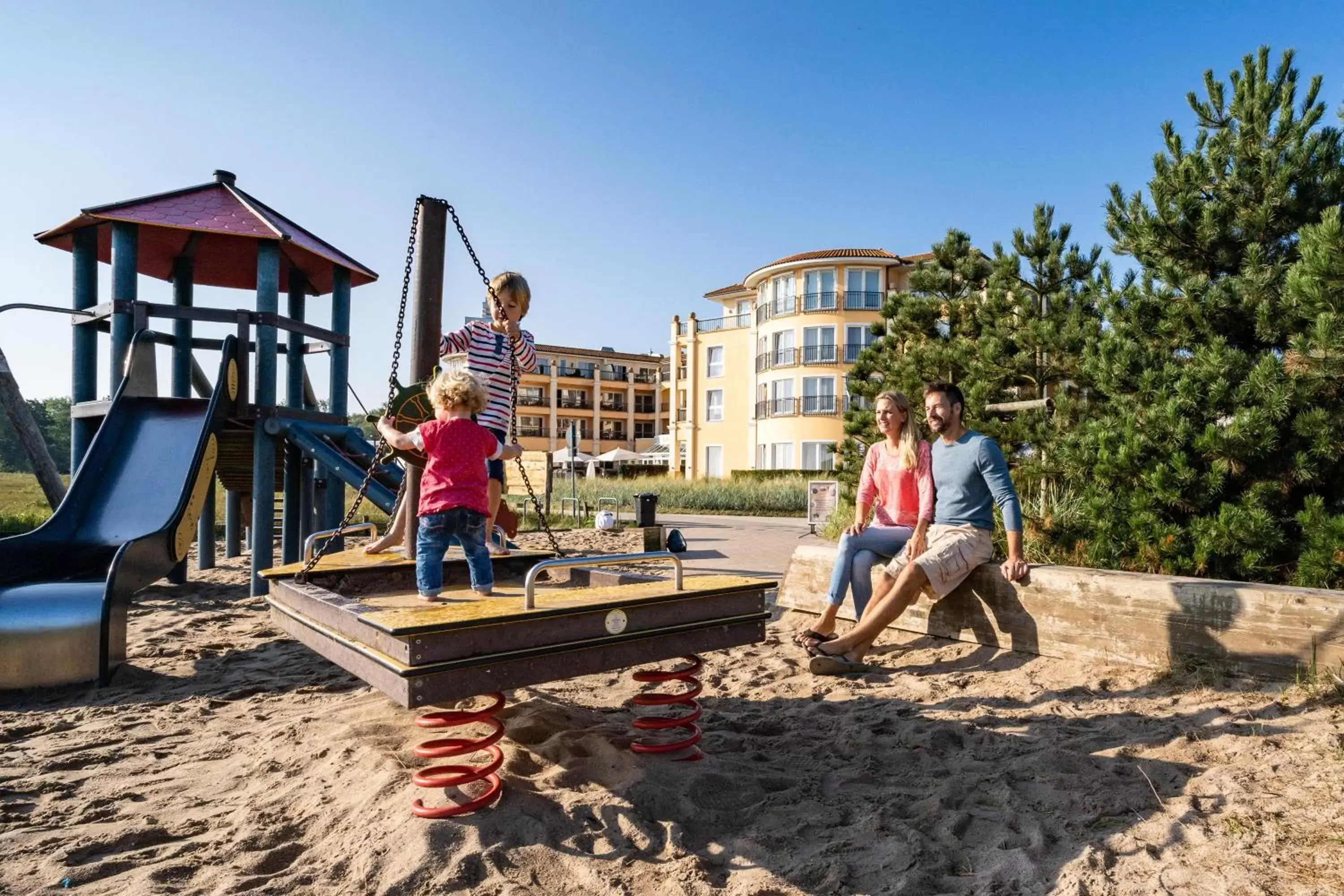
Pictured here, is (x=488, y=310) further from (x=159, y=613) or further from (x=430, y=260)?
(x=159, y=613)

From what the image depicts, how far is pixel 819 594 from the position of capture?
6.59m

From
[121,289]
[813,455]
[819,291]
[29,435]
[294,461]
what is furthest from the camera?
[819,291]

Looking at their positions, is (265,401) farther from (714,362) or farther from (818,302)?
(714,362)

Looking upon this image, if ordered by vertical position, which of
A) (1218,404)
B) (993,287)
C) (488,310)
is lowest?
(1218,404)

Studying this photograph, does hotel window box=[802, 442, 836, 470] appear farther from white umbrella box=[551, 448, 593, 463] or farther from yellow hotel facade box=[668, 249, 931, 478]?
white umbrella box=[551, 448, 593, 463]

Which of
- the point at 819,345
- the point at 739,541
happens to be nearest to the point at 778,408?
the point at 819,345

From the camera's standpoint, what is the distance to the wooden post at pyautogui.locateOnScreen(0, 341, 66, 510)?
9.17m

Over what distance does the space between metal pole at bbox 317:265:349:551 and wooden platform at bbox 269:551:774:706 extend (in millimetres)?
6925

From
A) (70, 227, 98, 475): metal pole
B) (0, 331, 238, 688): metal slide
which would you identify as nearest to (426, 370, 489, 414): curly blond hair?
(0, 331, 238, 688): metal slide

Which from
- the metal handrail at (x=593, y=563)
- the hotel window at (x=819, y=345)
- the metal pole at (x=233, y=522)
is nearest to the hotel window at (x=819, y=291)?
the hotel window at (x=819, y=345)

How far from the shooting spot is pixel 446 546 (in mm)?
3602

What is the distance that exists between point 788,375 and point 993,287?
97.2 feet

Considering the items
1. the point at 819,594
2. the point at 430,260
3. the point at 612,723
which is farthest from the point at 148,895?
the point at 819,594

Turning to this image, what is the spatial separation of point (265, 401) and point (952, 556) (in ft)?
24.1
